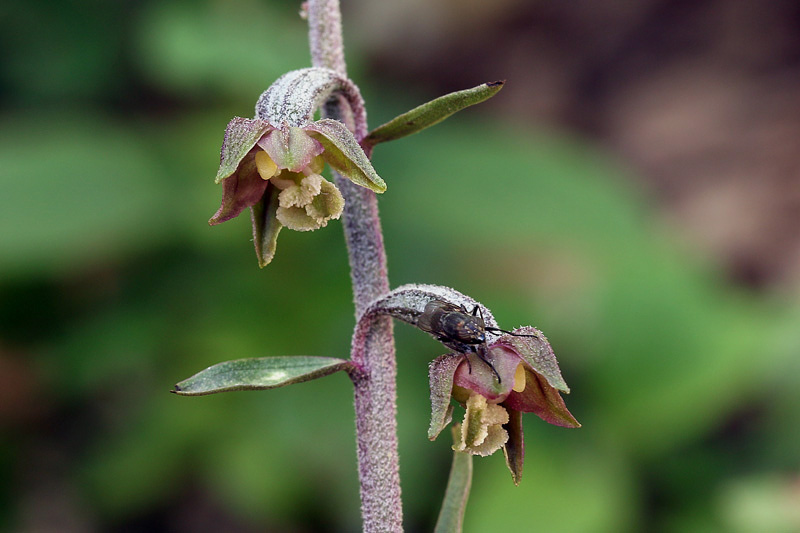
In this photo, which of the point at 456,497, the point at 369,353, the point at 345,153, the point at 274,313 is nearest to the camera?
the point at 345,153

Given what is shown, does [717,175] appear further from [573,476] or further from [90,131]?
[90,131]

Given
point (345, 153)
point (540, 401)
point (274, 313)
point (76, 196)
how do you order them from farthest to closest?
point (76, 196) < point (274, 313) < point (540, 401) < point (345, 153)

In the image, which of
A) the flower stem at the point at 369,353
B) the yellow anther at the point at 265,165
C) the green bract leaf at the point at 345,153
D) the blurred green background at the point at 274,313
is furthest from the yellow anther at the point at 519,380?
the blurred green background at the point at 274,313

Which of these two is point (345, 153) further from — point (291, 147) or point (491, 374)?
point (491, 374)

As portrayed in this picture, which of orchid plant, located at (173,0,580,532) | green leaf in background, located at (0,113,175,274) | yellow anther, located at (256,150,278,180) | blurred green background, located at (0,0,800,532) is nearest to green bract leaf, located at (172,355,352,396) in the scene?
orchid plant, located at (173,0,580,532)

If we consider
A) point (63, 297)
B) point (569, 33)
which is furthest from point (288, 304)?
point (569, 33)

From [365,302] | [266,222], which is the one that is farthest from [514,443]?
[266,222]

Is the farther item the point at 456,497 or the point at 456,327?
the point at 456,497
